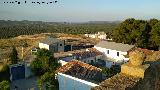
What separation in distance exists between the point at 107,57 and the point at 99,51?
184 cm

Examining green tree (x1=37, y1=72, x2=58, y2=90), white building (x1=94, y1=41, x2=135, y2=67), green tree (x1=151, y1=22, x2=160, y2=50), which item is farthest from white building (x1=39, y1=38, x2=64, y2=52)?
green tree (x1=37, y1=72, x2=58, y2=90)

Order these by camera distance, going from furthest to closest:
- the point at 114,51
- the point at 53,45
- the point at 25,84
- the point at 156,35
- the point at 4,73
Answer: the point at 53,45, the point at 156,35, the point at 114,51, the point at 4,73, the point at 25,84

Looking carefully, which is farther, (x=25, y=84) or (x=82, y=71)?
(x=25, y=84)

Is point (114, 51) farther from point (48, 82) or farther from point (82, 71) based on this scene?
point (48, 82)

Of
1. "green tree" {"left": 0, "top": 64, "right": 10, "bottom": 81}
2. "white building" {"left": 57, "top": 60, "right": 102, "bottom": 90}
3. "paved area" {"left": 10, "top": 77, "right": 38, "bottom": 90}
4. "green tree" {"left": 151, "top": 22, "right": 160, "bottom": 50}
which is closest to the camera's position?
"white building" {"left": 57, "top": 60, "right": 102, "bottom": 90}

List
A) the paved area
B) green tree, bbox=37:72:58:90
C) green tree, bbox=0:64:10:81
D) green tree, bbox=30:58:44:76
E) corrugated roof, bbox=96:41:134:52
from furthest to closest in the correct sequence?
corrugated roof, bbox=96:41:134:52, green tree, bbox=30:58:44:76, green tree, bbox=0:64:10:81, the paved area, green tree, bbox=37:72:58:90

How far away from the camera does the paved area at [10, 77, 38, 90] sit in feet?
101

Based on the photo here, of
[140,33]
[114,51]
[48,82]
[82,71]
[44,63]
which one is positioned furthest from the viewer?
[140,33]

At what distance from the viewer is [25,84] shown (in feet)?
107

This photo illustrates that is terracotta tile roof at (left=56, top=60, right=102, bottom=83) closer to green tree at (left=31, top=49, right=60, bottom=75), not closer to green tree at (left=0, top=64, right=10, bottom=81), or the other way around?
green tree at (left=31, top=49, right=60, bottom=75)

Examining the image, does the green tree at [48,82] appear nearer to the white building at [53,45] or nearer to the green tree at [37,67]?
the green tree at [37,67]

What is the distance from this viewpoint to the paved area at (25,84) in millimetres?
30795

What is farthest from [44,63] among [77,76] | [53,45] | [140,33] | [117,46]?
[140,33]

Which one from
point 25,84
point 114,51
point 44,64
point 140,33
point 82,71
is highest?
point 140,33
